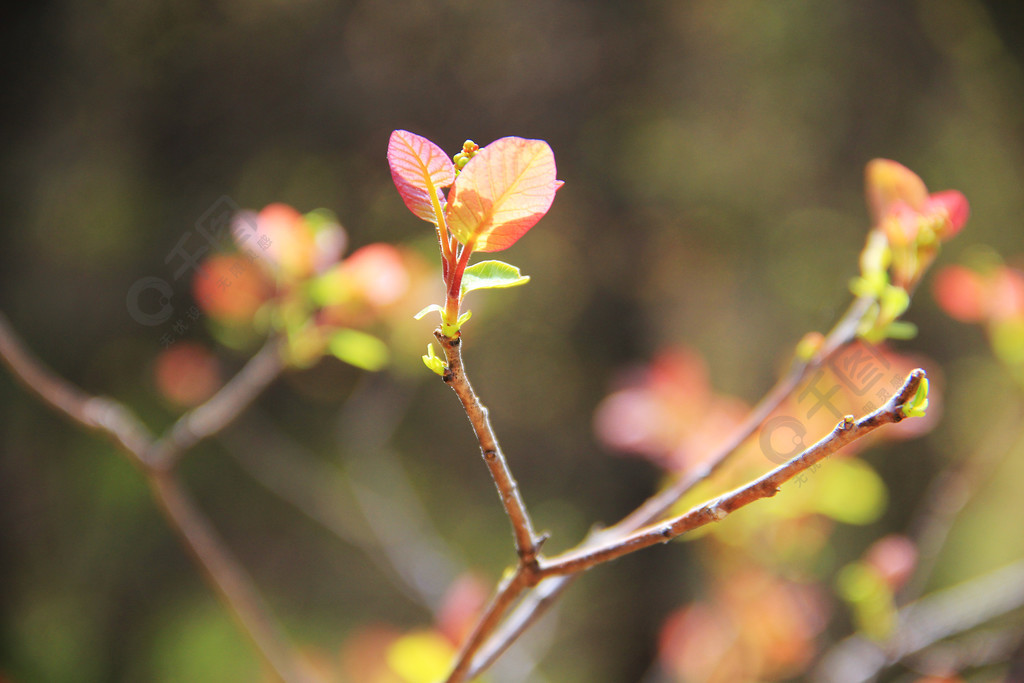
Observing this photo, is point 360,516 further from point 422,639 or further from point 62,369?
point 422,639

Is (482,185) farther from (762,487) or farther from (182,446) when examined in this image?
(182,446)

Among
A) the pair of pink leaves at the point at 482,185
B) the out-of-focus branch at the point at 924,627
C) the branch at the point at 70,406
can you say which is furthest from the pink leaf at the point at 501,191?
the out-of-focus branch at the point at 924,627

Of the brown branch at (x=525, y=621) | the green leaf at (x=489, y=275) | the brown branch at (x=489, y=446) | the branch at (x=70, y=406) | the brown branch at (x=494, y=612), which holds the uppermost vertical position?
the branch at (x=70, y=406)

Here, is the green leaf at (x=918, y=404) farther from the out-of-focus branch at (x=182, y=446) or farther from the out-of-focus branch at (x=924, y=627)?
the out-of-focus branch at (x=924, y=627)

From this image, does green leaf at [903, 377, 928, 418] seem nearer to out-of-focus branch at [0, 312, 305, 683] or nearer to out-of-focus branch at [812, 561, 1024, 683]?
out-of-focus branch at [0, 312, 305, 683]

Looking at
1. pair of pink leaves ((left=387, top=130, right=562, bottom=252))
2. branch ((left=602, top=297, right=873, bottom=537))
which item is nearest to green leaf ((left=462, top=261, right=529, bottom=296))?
pair of pink leaves ((left=387, top=130, right=562, bottom=252))

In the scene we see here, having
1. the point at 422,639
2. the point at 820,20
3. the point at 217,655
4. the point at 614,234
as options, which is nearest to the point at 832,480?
the point at 422,639

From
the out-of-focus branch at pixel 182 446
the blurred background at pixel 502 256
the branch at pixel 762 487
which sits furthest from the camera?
the blurred background at pixel 502 256
